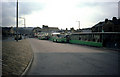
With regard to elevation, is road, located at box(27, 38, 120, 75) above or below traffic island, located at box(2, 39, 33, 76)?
below

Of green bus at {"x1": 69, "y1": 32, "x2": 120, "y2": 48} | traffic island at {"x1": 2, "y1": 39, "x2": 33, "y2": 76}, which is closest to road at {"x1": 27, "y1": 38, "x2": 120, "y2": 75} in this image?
traffic island at {"x1": 2, "y1": 39, "x2": 33, "y2": 76}

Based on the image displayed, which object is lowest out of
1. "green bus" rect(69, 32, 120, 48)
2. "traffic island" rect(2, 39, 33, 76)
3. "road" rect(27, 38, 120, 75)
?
"road" rect(27, 38, 120, 75)

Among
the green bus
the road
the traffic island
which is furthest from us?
the green bus

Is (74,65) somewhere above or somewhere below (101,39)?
below

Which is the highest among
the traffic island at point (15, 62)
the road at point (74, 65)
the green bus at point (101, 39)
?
the green bus at point (101, 39)

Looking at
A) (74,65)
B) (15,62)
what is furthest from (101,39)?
(15,62)

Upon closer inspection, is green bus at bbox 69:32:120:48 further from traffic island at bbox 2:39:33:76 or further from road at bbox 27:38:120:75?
traffic island at bbox 2:39:33:76

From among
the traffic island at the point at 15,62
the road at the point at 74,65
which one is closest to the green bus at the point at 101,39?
the road at the point at 74,65

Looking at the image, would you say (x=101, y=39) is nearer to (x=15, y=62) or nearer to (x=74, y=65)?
(x=74, y=65)

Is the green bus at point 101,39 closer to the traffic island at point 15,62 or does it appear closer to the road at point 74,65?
the road at point 74,65

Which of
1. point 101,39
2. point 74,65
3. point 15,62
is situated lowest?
point 74,65

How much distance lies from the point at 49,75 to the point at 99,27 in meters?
54.7

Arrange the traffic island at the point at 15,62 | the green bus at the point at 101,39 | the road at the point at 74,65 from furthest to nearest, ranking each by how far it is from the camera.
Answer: the green bus at the point at 101,39
the road at the point at 74,65
the traffic island at the point at 15,62

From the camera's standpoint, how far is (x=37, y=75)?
6699 millimetres
